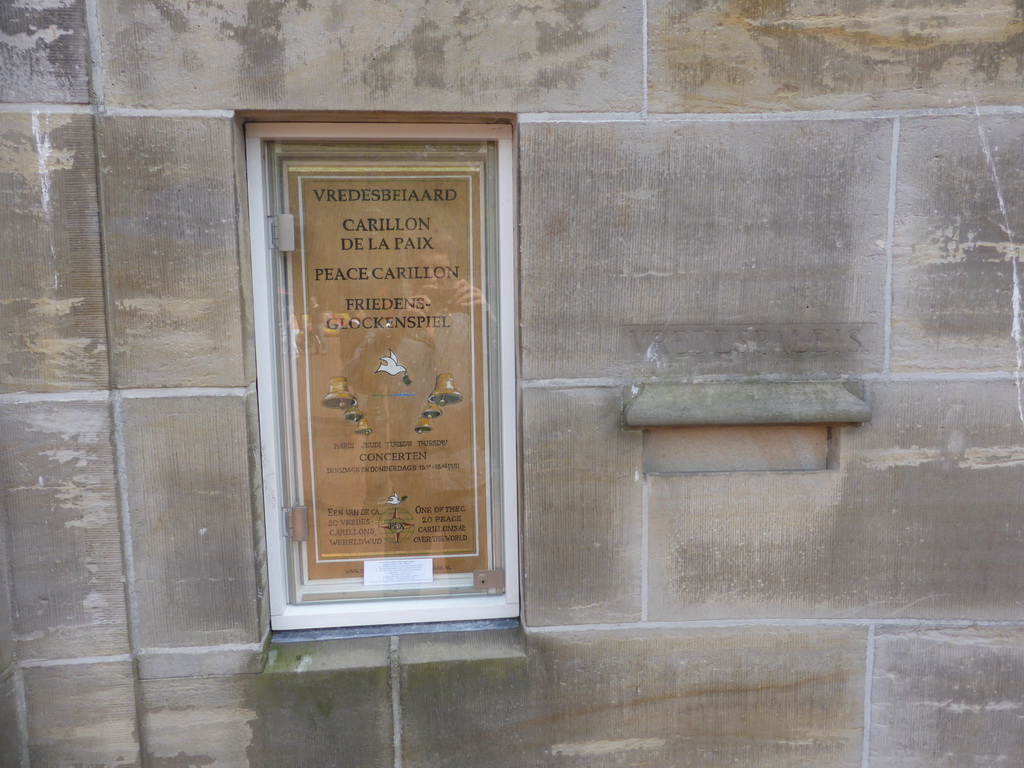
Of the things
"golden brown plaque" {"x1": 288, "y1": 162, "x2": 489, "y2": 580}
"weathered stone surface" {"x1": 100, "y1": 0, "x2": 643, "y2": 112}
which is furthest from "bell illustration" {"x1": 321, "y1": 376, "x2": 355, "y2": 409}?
"weathered stone surface" {"x1": 100, "y1": 0, "x2": 643, "y2": 112}

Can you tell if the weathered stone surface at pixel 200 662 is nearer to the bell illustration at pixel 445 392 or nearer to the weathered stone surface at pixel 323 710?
the weathered stone surface at pixel 323 710

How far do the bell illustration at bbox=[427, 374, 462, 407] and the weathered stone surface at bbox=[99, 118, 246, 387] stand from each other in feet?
2.31

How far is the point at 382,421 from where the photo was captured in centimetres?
270

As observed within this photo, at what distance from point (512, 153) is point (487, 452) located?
45.3 inches

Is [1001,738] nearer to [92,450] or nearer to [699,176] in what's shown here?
[699,176]

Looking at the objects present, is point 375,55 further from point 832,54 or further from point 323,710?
point 323,710

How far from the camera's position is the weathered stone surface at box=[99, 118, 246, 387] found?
236cm

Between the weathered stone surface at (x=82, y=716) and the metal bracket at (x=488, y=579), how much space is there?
1.31 meters

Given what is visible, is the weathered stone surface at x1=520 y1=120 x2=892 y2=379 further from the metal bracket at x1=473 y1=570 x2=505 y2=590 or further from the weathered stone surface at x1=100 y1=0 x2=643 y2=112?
the metal bracket at x1=473 y1=570 x2=505 y2=590

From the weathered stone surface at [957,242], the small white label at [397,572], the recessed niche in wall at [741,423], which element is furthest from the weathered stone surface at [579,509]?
the weathered stone surface at [957,242]

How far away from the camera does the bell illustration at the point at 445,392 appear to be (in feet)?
8.83

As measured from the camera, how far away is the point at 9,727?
246 centimetres

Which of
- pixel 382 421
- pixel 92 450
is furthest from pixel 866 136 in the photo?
pixel 92 450

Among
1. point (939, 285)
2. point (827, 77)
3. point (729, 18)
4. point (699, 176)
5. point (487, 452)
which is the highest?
point (729, 18)
